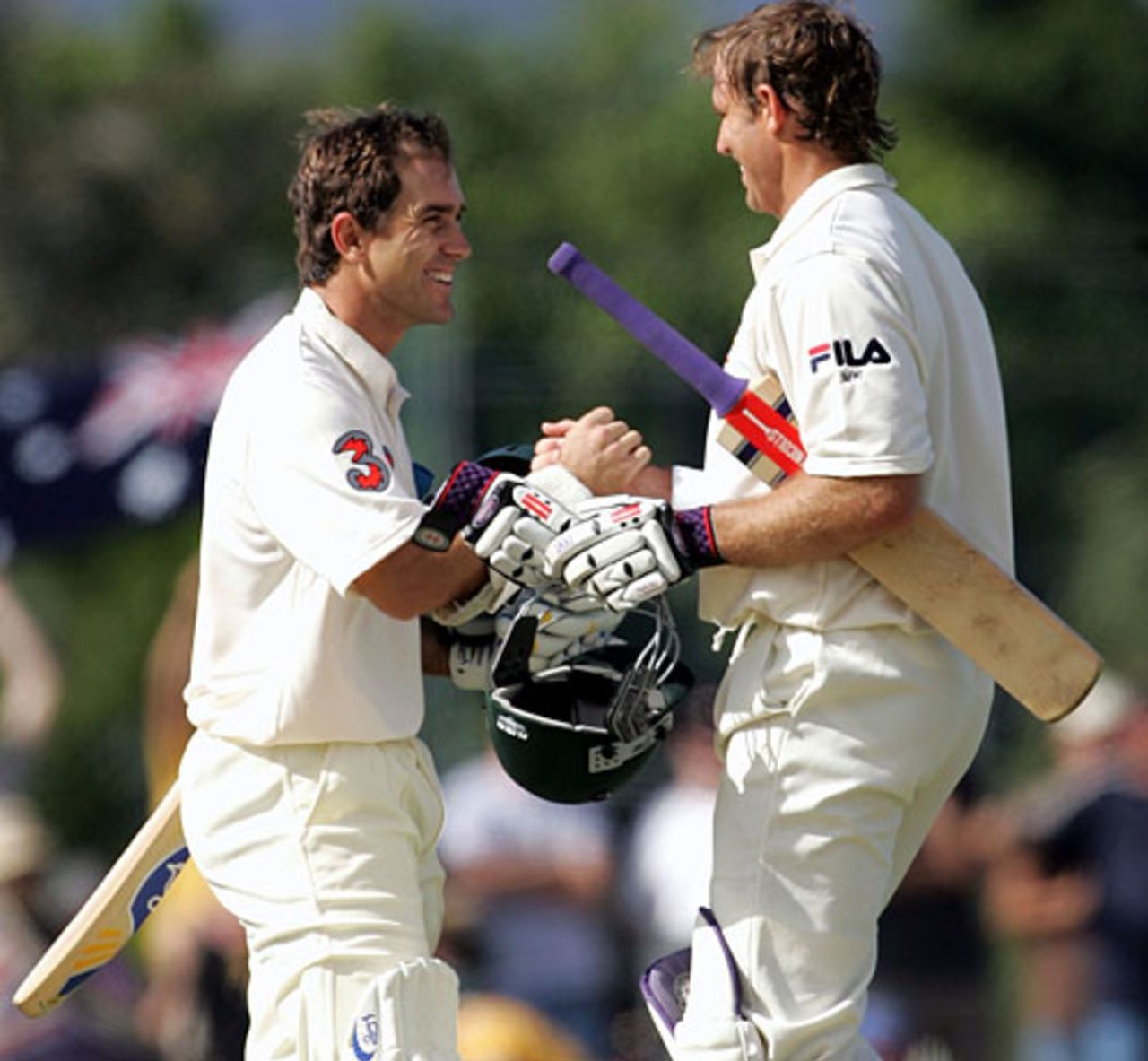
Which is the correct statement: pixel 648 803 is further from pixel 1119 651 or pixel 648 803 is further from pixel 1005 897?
pixel 1119 651

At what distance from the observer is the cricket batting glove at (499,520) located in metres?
4.52

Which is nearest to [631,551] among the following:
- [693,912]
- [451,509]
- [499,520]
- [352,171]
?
[499,520]

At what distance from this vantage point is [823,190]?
181 inches

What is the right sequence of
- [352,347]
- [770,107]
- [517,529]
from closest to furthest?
[517,529], [770,107], [352,347]

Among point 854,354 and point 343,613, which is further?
point 343,613

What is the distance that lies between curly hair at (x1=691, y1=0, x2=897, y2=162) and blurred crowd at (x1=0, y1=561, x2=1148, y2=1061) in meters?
3.50

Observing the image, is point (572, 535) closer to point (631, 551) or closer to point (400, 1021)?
point (631, 551)

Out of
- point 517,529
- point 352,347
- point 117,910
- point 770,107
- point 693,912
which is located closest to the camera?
point 517,529

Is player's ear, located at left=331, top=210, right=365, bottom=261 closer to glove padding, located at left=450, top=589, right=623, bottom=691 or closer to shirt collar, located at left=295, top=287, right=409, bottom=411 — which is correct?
shirt collar, located at left=295, top=287, right=409, bottom=411

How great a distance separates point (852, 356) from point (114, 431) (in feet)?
16.5

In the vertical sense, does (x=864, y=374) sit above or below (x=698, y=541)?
above

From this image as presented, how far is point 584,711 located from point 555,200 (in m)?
20.0

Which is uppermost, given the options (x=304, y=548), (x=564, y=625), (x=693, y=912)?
(x=304, y=548)

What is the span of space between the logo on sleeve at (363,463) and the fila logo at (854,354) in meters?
0.76
